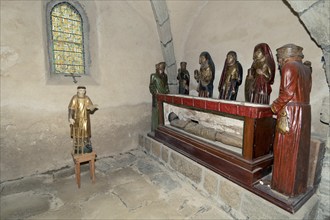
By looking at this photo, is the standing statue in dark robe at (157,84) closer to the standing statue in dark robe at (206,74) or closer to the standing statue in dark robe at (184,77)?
the standing statue in dark robe at (184,77)

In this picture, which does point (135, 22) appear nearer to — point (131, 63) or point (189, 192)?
point (131, 63)

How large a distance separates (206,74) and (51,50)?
3.01 meters

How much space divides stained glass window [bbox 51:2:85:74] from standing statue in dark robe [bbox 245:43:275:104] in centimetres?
334

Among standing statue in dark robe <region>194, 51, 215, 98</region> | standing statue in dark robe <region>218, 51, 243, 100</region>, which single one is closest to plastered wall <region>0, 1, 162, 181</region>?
standing statue in dark robe <region>194, 51, 215, 98</region>

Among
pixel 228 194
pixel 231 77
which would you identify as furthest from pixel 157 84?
pixel 228 194

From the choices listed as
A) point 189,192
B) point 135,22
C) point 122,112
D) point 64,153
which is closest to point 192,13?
point 135,22

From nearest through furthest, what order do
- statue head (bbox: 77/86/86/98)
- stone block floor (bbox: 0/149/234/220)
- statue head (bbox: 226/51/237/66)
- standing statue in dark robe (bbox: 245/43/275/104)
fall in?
stone block floor (bbox: 0/149/234/220), standing statue in dark robe (bbox: 245/43/275/104), statue head (bbox: 77/86/86/98), statue head (bbox: 226/51/237/66)

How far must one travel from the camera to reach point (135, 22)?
442cm

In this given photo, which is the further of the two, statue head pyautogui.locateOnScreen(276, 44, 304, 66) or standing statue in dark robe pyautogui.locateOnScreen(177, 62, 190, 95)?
standing statue in dark robe pyautogui.locateOnScreen(177, 62, 190, 95)

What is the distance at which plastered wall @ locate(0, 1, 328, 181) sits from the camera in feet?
10.4

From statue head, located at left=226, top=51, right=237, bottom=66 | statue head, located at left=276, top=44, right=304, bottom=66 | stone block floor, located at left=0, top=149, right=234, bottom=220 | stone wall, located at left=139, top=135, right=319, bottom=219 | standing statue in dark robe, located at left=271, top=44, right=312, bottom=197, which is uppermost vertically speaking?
statue head, located at left=226, top=51, right=237, bottom=66

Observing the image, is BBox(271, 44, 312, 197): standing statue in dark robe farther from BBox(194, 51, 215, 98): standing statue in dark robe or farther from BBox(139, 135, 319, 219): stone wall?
BBox(194, 51, 215, 98): standing statue in dark robe

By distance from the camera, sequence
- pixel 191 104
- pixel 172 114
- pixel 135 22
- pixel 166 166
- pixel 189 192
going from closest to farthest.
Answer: pixel 189 192, pixel 191 104, pixel 166 166, pixel 172 114, pixel 135 22

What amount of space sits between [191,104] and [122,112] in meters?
1.87
